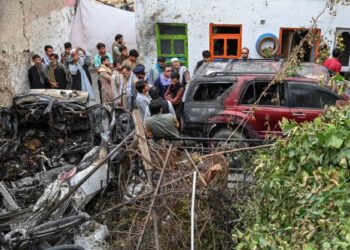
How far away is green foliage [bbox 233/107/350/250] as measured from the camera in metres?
3.34

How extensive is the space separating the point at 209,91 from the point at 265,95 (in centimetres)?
103

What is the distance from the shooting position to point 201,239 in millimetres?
4844

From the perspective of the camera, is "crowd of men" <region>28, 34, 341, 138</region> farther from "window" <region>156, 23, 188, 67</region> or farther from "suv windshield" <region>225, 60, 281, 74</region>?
"window" <region>156, 23, 188, 67</region>

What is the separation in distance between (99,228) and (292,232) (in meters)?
2.84

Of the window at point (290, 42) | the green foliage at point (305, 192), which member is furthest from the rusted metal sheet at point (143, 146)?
the window at point (290, 42)

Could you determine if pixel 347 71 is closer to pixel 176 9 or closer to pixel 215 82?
pixel 176 9

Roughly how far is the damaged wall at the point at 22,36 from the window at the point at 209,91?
4241 mm

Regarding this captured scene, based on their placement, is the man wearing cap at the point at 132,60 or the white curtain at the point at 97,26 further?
the white curtain at the point at 97,26

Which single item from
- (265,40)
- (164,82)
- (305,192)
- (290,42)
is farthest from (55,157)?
(290,42)

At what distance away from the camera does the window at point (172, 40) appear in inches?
490

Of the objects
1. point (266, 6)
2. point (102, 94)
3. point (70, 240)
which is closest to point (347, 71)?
point (266, 6)

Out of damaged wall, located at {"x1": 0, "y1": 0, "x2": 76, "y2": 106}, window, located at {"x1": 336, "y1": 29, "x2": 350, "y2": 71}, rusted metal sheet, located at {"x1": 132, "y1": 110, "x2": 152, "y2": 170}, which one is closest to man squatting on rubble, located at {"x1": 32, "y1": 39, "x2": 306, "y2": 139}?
damaged wall, located at {"x1": 0, "y1": 0, "x2": 76, "y2": 106}

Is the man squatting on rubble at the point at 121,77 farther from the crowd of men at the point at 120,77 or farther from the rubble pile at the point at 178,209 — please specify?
the rubble pile at the point at 178,209

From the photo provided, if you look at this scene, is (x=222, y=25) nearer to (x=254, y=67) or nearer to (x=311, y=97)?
(x=254, y=67)
